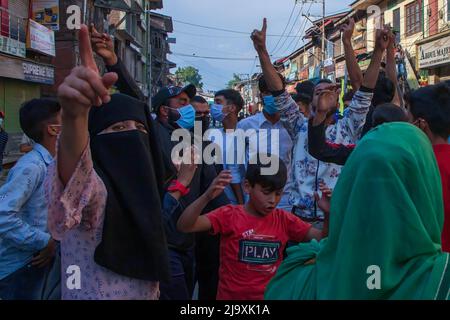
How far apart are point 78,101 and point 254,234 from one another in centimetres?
165

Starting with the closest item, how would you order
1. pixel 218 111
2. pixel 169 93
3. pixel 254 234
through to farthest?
pixel 254 234 → pixel 169 93 → pixel 218 111

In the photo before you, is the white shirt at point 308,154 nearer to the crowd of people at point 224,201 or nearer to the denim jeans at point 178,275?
the crowd of people at point 224,201

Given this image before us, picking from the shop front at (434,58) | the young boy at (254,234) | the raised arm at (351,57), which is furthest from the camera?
the shop front at (434,58)

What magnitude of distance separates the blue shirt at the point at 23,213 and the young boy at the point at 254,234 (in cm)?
78

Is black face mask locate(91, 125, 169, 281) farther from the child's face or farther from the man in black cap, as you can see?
the child's face

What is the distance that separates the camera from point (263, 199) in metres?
2.91

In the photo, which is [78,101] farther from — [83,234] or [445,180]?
[445,180]

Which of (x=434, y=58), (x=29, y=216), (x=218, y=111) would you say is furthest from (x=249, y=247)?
(x=434, y=58)

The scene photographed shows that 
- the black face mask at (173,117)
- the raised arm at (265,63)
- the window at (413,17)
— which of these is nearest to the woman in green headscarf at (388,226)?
the raised arm at (265,63)

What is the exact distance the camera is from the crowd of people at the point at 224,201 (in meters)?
1.36

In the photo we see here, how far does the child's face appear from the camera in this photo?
2904mm

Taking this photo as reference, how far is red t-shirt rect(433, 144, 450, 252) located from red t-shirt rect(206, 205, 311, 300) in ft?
2.89

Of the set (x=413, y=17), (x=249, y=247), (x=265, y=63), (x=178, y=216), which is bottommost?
(x=249, y=247)
